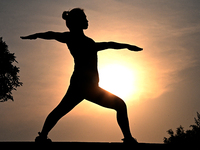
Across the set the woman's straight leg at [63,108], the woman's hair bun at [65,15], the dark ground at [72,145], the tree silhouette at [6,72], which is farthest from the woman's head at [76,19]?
the tree silhouette at [6,72]

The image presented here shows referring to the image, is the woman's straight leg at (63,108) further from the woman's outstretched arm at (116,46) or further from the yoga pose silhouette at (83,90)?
the woman's outstretched arm at (116,46)

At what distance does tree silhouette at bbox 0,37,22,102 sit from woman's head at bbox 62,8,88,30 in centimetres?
2021

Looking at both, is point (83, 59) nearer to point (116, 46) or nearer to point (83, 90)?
point (83, 90)

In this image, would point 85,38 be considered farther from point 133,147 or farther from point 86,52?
point 133,147

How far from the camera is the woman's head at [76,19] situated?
4.85 m

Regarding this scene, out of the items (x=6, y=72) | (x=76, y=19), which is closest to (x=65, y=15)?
(x=76, y=19)

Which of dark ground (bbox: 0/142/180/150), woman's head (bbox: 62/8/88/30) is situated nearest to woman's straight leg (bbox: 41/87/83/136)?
dark ground (bbox: 0/142/180/150)

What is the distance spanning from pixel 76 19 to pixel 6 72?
2067 centimetres

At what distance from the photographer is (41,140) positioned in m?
→ 4.23

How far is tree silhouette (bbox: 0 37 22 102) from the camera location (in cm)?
2331

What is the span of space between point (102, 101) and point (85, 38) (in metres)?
1.30

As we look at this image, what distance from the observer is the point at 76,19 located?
15.9 ft

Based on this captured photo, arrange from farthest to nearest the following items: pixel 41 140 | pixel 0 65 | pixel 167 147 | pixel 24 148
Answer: pixel 0 65 → pixel 41 140 → pixel 167 147 → pixel 24 148

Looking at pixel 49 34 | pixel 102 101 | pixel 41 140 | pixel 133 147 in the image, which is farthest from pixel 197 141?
pixel 49 34
